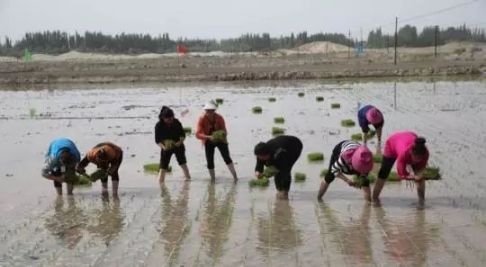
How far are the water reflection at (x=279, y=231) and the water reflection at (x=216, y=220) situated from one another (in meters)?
0.48

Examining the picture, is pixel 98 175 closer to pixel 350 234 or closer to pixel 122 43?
pixel 350 234

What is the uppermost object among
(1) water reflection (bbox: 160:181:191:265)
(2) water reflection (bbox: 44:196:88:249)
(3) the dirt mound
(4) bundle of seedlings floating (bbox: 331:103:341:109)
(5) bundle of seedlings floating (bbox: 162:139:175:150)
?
(3) the dirt mound

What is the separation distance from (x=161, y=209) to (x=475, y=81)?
29134mm

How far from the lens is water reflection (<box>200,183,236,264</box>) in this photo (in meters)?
6.96

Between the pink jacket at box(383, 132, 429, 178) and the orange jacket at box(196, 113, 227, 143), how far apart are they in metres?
3.39

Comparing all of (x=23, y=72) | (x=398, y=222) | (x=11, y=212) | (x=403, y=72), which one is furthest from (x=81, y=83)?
(x=398, y=222)

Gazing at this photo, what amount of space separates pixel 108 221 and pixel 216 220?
1.55 meters

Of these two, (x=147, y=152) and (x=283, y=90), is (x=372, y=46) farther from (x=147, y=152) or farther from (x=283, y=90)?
(x=147, y=152)

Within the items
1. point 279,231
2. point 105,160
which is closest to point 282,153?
point 279,231

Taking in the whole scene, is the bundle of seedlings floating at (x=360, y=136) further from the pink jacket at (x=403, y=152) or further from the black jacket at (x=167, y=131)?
the pink jacket at (x=403, y=152)

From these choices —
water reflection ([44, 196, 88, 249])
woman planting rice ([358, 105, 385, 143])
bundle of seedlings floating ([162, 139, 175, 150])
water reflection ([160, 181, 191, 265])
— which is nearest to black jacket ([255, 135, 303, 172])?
water reflection ([160, 181, 191, 265])

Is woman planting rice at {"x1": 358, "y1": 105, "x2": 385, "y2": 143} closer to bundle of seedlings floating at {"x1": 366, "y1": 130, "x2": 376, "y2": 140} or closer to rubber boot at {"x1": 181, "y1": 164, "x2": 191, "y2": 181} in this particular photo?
bundle of seedlings floating at {"x1": 366, "y1": 130, "x2": 376, "y2": 140}

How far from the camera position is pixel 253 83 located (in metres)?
39.4

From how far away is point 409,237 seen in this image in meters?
7.11
